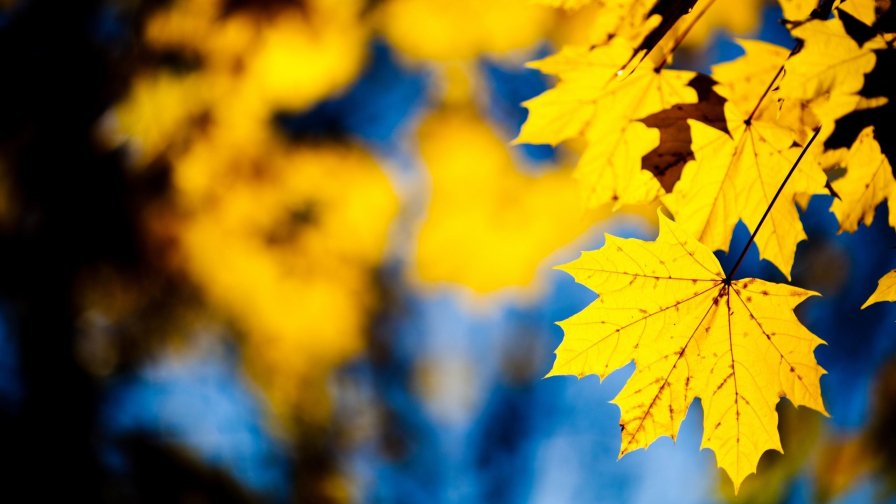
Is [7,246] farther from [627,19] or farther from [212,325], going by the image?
[627,19]

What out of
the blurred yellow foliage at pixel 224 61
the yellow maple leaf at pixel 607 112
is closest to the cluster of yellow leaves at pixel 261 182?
the blurred yellow foliage at pixel 224 61

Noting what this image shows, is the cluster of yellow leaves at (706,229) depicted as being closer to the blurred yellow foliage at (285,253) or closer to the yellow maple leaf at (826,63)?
the yellow maple leaf at (826,63)

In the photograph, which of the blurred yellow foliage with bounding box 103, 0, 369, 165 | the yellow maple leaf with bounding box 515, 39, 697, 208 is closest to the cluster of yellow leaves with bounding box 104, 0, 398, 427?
the blurred yellow foliage with bounding box 103, 0, 369, 165

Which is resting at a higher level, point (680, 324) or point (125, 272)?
point (680, 324)

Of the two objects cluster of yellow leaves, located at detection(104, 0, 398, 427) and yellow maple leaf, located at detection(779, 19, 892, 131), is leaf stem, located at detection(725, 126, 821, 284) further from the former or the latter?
cluster of yellow leaves, located at detection(104, 0, 398, 427)

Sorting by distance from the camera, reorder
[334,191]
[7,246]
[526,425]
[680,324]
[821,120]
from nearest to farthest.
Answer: [821,120] → [680,324] → [334,191] → [7,246] → [526,425]

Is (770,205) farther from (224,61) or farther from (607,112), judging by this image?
(224,61)

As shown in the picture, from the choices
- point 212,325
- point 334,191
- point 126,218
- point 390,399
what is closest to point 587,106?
point 334,191

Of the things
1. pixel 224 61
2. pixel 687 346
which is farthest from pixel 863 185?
pixel 224 61
